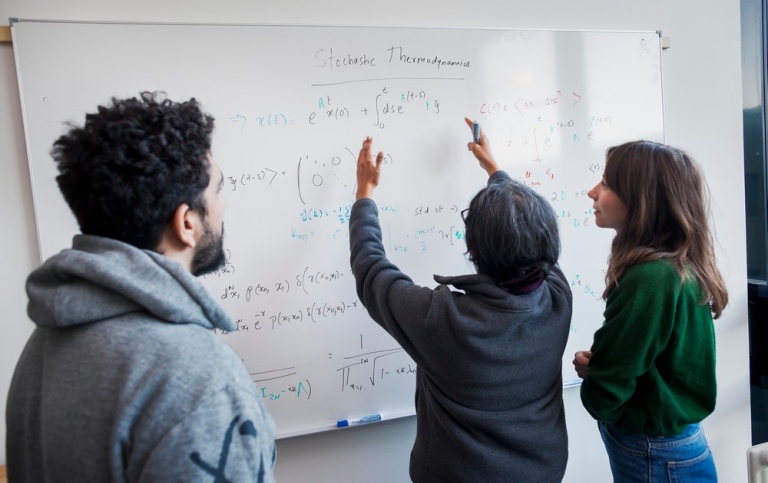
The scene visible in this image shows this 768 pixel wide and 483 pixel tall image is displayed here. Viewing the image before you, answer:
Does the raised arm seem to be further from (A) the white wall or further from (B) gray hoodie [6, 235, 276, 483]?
(B) gray hoodie [6, 235, 276, 483]

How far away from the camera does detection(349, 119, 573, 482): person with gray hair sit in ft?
3.47

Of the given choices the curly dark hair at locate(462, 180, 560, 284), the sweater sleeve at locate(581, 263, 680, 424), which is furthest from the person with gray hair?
the sweater sleeve at locate(581, 263, 680, 424)

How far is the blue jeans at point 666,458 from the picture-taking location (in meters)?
1.25

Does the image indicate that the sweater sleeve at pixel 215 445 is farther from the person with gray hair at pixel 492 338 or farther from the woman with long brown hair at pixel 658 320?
the woman with long brown hair at pixel 658 320

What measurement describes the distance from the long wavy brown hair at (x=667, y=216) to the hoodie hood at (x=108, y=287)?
3.36 feet

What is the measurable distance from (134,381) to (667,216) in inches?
48.1

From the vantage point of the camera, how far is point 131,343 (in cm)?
67

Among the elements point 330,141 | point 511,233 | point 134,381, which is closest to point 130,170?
point 134,381

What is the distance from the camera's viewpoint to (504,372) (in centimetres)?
108

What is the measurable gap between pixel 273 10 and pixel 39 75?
0.68 meters

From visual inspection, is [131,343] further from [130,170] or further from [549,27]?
[549,27]

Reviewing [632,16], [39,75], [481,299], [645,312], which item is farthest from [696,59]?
[39,75]

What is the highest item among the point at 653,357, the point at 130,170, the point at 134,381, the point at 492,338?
the point at 130,170

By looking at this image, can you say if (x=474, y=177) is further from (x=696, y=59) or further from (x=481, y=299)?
(x=696, y=59)
